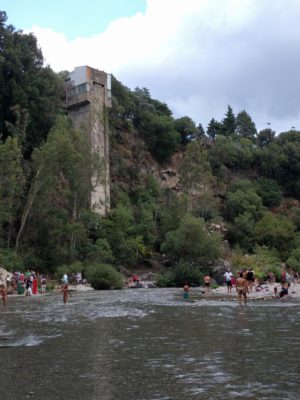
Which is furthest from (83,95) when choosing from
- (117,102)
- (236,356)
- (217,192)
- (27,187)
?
(236,356)

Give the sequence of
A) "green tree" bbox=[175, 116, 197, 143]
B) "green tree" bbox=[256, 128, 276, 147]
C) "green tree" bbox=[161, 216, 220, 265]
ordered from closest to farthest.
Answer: "green tree" bbox=[161, 216, 220, 265] < "green tree" bbox=[175, 116, 197, 143] < "green tree" bbox=[256, 128, 276, 147]

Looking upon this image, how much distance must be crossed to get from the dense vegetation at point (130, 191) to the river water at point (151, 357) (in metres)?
22.5

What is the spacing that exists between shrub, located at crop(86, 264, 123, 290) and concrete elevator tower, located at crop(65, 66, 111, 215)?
18.6 m

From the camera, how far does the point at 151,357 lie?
979 centimetres

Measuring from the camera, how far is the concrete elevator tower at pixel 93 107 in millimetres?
57406

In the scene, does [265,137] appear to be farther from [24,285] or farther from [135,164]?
[24,285]

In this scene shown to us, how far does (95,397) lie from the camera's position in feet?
22.6

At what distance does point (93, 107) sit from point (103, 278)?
26.9 metres

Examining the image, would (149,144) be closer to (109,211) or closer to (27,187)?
(109,211)

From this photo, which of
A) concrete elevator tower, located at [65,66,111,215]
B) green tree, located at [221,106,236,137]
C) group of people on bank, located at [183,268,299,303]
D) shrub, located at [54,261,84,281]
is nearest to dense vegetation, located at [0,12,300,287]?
shrub, located at [54,261,84,281]

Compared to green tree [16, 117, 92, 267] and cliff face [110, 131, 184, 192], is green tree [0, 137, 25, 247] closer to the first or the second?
green tree [16, 117, 92, 267]

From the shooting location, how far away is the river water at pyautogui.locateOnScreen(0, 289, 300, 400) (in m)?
7.27

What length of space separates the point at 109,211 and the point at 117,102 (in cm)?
1649

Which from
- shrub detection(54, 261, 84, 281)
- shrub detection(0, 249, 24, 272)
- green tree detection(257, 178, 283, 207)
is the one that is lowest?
shrub detection(54, 261, 84, 281)
